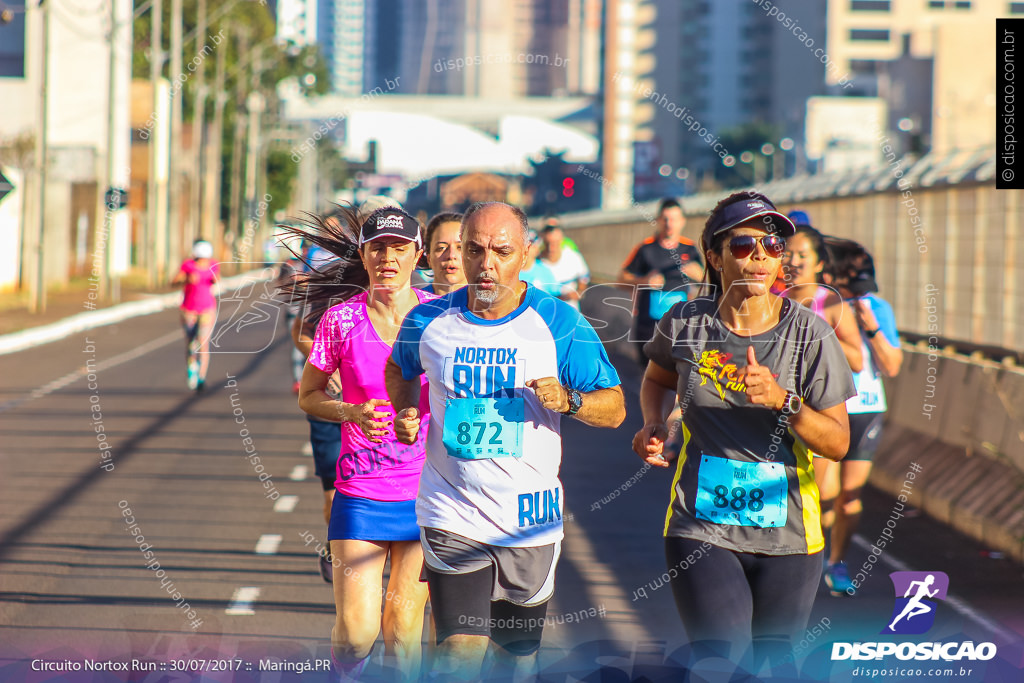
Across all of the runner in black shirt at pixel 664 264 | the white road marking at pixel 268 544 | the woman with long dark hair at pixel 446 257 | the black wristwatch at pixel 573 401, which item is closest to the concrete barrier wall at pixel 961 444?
the runner in black shirt at pixel 664 264

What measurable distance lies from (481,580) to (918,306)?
397 inches

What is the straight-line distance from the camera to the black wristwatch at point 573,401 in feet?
14.5

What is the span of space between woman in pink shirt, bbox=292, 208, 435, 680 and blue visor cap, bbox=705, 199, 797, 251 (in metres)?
1.21

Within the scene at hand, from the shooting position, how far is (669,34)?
181875 mm

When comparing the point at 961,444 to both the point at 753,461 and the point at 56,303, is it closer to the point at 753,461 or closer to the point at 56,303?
the point at 753,461

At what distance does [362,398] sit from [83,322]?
85.7 ft

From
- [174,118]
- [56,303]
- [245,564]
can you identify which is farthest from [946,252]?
[174,118]

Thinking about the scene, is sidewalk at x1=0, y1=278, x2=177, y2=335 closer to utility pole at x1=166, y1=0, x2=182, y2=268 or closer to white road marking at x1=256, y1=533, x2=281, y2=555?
utility pole at x1=166, y1=0, x2=182, y2=268

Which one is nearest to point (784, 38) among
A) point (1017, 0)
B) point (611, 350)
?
point (1017, 0)

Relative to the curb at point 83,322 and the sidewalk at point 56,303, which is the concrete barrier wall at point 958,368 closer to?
the curb at point 83,322

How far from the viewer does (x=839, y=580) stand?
7.84m

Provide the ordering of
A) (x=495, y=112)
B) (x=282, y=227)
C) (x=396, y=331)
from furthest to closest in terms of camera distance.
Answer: (x=495, y=112) → (x=282, y=227) → (x=396, y=331)

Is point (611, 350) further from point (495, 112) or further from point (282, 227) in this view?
point (495, 112)

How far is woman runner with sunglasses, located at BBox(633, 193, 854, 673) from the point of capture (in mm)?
4570
